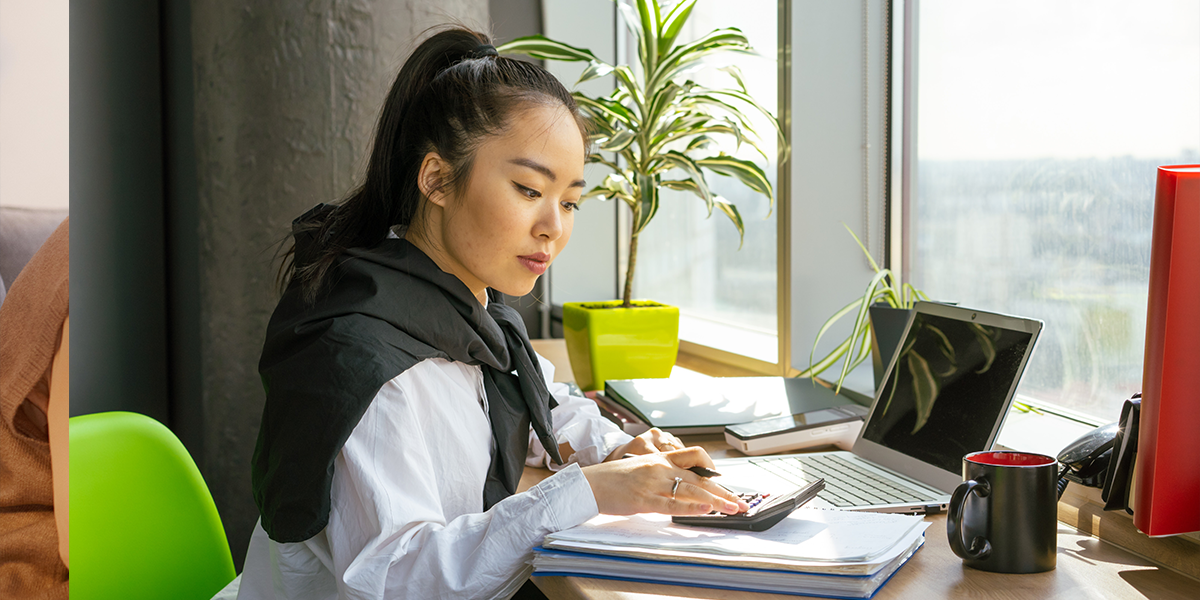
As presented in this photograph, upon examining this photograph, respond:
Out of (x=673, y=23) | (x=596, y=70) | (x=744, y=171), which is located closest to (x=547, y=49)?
(x=596, y=70)

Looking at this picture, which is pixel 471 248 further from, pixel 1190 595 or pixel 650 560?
pixel 1190 595

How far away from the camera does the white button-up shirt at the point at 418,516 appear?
2.66 ft

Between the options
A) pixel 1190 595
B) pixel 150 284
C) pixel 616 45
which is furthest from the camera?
pixel 616 45

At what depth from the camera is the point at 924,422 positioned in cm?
110

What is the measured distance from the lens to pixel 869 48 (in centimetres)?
174

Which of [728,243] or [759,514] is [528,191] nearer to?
[759,514]

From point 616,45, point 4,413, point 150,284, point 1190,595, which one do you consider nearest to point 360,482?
point 4,413

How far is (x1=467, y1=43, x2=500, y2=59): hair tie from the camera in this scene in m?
1.09

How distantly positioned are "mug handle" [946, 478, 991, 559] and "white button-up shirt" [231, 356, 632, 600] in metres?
0.34

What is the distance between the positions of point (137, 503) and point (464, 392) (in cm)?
55

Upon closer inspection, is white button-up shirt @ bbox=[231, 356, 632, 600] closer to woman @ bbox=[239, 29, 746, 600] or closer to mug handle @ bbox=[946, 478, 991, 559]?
woman @ bbox=[239, 29, 746, 600]

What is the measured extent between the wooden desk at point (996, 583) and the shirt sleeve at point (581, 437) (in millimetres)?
392

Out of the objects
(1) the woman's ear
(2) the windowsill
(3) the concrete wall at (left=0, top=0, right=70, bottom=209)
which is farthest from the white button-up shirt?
(2) the windowsill

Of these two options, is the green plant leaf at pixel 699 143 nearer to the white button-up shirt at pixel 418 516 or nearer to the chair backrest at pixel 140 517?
the white button-up shirt at pixel 418 516
